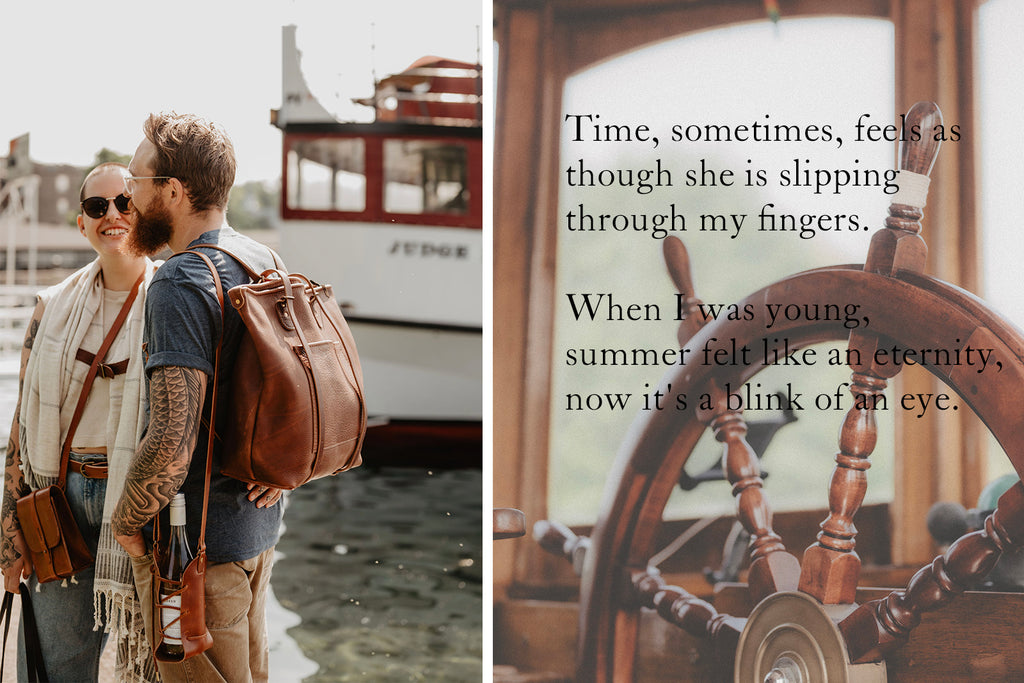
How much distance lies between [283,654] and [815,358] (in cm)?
285

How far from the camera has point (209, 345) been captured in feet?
5.63

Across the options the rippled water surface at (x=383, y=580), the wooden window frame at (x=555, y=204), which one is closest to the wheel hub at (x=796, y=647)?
the wooden window frame at (x=555, y=204)

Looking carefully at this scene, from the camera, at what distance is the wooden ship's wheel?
2311 mm

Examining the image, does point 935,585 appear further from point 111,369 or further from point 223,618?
point 111,369

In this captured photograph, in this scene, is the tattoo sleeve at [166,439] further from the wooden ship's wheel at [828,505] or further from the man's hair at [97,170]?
the wooden ship's wheel at [828,505]

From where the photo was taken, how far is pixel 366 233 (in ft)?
31.9

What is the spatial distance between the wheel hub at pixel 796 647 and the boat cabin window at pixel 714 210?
258 millimetres

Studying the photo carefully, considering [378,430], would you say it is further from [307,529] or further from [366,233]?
[307,529]

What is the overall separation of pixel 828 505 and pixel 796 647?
364mm

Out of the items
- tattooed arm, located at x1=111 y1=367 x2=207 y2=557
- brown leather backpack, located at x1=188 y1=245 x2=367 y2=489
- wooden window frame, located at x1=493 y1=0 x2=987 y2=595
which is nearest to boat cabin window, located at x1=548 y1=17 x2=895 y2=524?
wooden window frame, located at x1=493 y1=0 x2=987 y2=595

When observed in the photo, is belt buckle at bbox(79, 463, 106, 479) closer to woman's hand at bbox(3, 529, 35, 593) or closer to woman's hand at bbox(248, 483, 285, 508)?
woman's hand at bbox(3, 529, 35, 593)

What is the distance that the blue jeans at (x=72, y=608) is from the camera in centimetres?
207

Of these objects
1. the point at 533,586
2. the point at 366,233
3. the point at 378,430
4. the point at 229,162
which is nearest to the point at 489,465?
the point at 533,586

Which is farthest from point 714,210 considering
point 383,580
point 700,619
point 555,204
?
point 383,580
